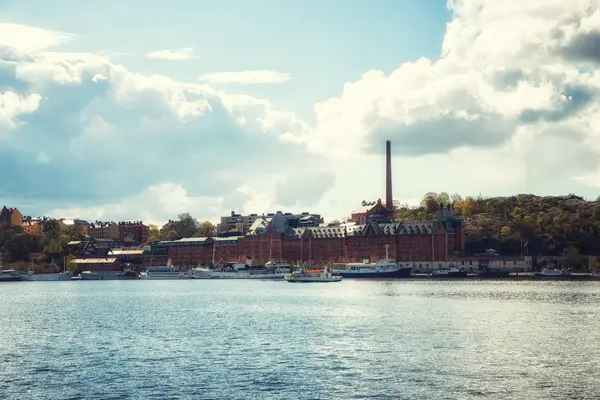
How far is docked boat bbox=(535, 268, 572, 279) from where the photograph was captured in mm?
181700

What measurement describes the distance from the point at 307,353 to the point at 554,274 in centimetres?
14118

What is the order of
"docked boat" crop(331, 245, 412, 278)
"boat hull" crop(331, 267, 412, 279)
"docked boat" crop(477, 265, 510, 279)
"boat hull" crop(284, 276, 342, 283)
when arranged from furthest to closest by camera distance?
"docked boat" crop(477, 265, 510, 279), "docked boat" crop(331, 245, 412, 278), "boat hull" crop(331, 267, 412, 279), "boat hull" crop(284, 276, 342, 283)

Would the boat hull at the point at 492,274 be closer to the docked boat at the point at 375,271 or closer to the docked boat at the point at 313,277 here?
the docked boat at the point at 375,271

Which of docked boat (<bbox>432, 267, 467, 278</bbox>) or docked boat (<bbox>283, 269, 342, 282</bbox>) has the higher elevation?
docked boat (<bbox>432, 267, 467, 278</bbox>)

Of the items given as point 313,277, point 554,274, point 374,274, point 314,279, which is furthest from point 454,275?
point 314,279

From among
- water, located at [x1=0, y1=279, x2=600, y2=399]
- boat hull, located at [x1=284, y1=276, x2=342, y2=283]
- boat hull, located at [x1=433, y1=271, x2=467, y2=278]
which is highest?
boat hull, located at [x1=433, y1=271, x2=467, y2=278]

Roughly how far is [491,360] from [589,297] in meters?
60.0

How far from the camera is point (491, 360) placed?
162 feet

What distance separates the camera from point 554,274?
184 m

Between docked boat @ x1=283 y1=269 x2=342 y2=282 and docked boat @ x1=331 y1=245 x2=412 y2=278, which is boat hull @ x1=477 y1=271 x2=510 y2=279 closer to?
docked boat @ x1=331 y1=245 x2=412 y2=278

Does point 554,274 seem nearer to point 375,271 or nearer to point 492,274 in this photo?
point 492,274

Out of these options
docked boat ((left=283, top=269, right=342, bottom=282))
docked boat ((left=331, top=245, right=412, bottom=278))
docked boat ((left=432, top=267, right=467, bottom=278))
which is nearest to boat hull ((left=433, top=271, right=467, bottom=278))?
docked boat ((left=432, top=267, right=467, bottom=278))

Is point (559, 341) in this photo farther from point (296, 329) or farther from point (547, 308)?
point (547, 308)

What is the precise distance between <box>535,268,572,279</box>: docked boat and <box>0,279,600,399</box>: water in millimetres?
94162
